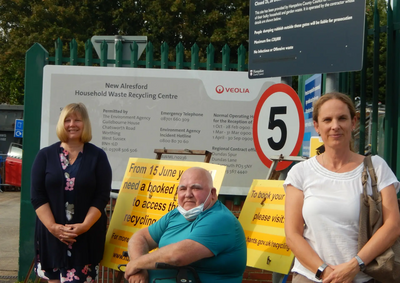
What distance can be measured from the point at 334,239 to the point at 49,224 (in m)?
2.22

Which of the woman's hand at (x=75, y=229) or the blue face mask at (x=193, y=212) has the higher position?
the blue face mask at (x=193, y=212)

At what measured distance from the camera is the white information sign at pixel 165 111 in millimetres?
5441

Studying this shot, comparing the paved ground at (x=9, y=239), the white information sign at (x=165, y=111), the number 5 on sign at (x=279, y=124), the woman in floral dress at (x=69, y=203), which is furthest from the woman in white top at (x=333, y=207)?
the paved ground at (x=9, y=239)

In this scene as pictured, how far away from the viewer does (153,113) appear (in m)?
5.46

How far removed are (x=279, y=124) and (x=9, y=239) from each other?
261 inches

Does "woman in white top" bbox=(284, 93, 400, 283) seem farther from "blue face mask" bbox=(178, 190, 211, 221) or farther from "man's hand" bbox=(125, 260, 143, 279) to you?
"man's hand" bbox=(125, 260, 143, 279)

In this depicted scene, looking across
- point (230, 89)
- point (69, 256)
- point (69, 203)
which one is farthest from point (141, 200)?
point (230, 89)

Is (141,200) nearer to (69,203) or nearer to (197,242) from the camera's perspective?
(69,203)

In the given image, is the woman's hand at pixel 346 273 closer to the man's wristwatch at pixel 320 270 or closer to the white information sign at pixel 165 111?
the man's wristwatch at pixel 320 270

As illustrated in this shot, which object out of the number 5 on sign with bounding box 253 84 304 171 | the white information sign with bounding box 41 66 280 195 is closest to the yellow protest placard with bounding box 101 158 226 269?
the number 5 on sign with bounding box 253 84 304 171

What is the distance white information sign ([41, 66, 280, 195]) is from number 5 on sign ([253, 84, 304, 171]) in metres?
1.09

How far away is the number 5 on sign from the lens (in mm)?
4094

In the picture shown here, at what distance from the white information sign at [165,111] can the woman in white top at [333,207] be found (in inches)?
97.5

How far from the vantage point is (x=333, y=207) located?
2.74 metres
